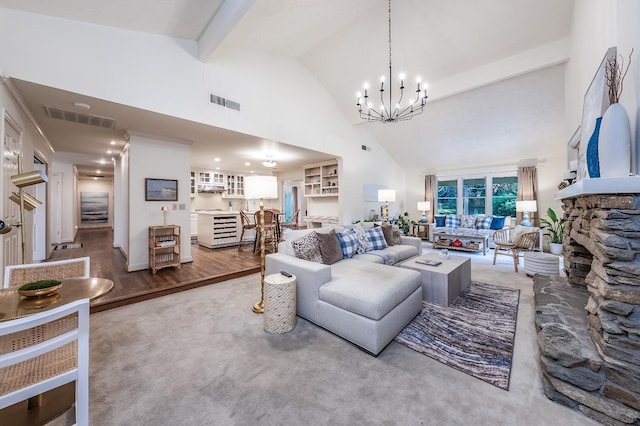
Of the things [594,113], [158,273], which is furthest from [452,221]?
[158,273]

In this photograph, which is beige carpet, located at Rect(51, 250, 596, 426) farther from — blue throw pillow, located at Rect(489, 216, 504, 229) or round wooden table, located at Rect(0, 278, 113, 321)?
blue throw pillow, located at Rect(489, 216, 504, 229)

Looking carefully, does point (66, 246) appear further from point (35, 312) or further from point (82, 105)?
point (35, 312)

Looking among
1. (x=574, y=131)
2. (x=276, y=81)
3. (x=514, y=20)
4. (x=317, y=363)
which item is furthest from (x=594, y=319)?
(x=276, y=81)

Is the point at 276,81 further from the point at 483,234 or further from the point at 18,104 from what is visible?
the point at 483,234

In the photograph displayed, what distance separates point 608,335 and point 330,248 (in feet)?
7.94

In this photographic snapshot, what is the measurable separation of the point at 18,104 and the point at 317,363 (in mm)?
4450

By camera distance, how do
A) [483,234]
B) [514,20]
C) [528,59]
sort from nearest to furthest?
[514,20], [528,59], [483,234]

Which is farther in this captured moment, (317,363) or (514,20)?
(514,20)

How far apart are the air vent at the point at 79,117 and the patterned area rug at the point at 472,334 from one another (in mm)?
4863

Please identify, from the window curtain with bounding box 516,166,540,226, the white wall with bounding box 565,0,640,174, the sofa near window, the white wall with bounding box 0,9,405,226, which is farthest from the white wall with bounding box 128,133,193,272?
the window curtain with bounding box 516,166,540,226

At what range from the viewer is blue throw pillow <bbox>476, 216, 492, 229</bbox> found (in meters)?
6.69

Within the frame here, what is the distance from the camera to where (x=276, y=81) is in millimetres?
4906

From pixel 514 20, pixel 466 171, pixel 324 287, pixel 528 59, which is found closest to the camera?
pixel 324 287

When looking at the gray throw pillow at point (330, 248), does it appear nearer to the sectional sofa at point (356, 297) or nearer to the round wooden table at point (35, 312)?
the sectional sofa at point (356, 297)
